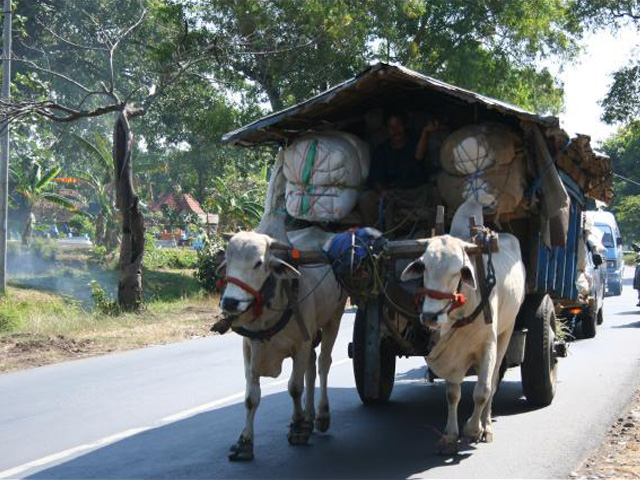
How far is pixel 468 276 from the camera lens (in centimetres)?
667

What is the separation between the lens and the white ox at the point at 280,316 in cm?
673

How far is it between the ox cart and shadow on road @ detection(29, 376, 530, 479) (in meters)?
0.41

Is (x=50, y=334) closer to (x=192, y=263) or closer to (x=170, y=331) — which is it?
(x=170, y=331)

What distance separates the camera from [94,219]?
113ft

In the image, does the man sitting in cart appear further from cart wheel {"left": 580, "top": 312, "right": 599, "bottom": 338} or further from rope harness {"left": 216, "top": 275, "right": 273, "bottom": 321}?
cart wheel {"left": 580, "top": 312, "right": 599, "bottom": 338}

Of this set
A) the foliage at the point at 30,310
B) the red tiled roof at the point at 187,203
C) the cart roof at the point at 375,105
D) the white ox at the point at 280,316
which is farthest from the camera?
the red tiled roof at the point at 187,203

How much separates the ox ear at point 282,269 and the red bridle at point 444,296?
3.08 feet

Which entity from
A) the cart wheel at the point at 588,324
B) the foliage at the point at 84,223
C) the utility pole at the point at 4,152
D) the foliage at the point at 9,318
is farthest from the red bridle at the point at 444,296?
the foliage at the point at 84,223

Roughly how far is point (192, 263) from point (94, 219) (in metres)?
4.55

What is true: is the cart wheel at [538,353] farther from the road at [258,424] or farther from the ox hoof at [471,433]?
the ox hoof at [471,433]

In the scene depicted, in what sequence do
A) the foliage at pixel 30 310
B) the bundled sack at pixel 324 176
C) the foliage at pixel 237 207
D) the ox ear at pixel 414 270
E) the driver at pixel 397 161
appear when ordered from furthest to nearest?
the foliage at pixel 237 207 < the foliage at pixel 30 310 < the driver at pixel 397 161 < the bundled sack at pixel 324 176 < the ox ear at pixel 414 270

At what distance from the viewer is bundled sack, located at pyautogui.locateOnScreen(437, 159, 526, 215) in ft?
26.0


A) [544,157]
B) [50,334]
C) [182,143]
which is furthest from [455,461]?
[182,143]

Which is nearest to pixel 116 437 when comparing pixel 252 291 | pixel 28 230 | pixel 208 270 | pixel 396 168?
pixel 252 291
